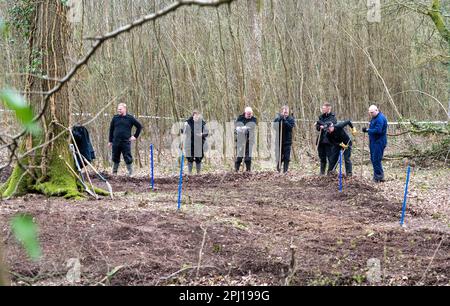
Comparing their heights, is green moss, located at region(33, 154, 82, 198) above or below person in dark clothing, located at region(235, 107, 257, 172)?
below

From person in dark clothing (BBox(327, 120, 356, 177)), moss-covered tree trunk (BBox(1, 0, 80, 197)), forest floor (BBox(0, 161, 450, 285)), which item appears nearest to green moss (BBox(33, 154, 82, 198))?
moss-covered tree trunk (BBox(1, 0, 80, 197))

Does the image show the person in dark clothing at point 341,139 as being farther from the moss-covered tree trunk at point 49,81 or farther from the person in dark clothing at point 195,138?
the moss-covered tree trunk at point 49,81

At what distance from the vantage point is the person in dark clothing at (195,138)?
1681cm

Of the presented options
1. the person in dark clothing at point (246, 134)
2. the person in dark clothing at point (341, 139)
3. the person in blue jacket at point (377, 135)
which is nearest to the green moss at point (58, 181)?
the person in dark clothing at point (246, 134)

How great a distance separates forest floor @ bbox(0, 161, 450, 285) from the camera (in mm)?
6996

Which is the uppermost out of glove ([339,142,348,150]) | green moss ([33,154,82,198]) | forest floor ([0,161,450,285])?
glove ([339,142,348,150])

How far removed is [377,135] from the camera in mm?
15055

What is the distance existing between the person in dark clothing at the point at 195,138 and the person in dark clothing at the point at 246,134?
0.91 meters

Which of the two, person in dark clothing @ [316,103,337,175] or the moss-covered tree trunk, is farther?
person in dark clothing @ [316,103,337,175]

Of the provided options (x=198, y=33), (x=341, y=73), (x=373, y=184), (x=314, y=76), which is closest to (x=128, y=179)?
(x=373, y=184)

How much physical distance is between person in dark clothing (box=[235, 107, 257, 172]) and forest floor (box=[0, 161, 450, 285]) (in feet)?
14.2

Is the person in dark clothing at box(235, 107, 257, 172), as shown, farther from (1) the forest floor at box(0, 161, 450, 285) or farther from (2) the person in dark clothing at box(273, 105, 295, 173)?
(1) the forest floor at box(0, 161, 450, 285)

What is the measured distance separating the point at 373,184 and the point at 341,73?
423 inches
